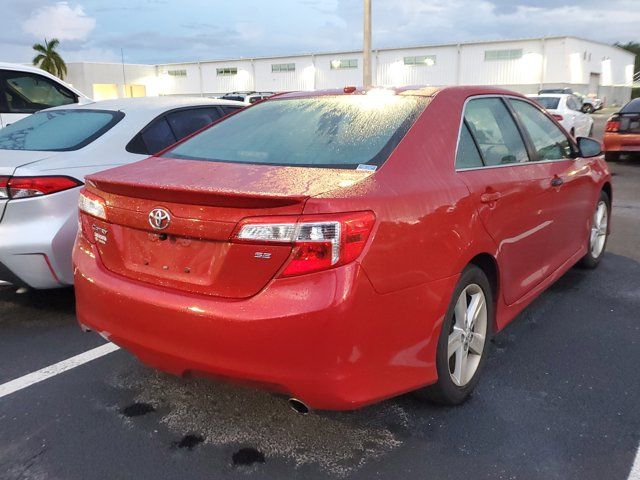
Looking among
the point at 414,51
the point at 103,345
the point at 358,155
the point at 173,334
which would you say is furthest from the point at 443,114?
the point at 414,51

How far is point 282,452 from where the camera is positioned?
2.56 meters

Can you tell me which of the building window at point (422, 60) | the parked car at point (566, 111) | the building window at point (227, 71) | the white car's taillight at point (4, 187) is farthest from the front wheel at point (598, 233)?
the building window at point (227, 71)

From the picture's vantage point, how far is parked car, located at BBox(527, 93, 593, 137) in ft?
48.0

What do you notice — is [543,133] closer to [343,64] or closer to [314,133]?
[314,133]

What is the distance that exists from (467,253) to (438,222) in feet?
0.90

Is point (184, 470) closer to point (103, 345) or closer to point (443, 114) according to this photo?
point (103, 345)

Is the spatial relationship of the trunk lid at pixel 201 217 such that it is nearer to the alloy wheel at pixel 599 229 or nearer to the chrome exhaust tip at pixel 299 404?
the chrome exhaust tip at pixel 299 404

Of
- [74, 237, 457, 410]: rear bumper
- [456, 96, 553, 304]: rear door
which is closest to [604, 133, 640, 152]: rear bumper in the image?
[456, 96, 553, 304]: rear door

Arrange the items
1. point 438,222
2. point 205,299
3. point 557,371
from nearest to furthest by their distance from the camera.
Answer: point 205,299 < point 438,222 < point 557,371

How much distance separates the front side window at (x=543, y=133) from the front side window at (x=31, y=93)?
6.55 metres

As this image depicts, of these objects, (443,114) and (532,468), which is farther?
(443,114)

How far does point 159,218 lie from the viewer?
2400 millimetres

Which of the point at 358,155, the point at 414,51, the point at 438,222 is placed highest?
the point at 414,51

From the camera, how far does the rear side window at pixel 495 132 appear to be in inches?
124
